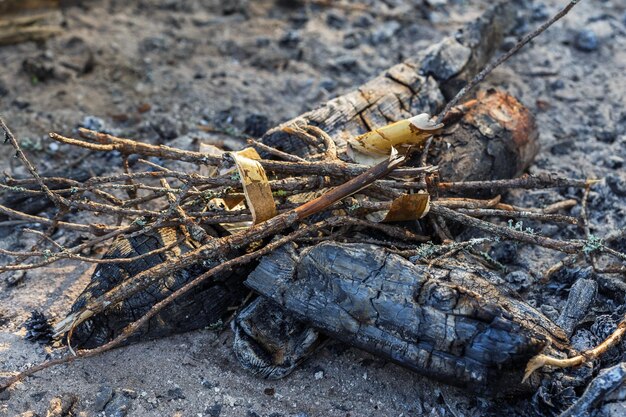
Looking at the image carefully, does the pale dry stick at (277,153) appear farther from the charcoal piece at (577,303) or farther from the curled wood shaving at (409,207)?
the charcoal piece at (577,303)

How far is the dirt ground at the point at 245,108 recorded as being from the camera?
9.75 ft

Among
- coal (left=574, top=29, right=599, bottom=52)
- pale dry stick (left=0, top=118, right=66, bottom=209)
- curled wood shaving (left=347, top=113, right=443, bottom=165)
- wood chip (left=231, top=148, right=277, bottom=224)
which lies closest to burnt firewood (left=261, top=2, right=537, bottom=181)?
curled wood shaving (left=347, top=113, right=443, bottom=165)

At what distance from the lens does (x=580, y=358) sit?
270 centimetres

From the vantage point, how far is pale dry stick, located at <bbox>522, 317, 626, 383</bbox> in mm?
2611

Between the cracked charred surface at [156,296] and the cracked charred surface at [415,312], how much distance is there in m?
0.28

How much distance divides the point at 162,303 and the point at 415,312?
3.68 feet

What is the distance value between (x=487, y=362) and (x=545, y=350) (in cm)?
27

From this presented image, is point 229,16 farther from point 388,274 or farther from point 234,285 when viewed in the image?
point 388,274

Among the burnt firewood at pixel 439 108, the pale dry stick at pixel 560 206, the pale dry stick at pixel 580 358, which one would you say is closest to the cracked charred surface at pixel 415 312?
the pale dry stick at pixel 580 358

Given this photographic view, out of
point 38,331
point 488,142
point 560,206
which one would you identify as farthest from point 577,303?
point 38,331

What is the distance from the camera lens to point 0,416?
281 centimetres

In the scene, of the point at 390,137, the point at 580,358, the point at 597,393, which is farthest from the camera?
the point at 390,137

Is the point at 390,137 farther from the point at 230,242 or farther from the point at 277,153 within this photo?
the point at 230,242

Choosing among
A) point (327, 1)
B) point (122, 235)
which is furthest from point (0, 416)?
point (327, 1)
